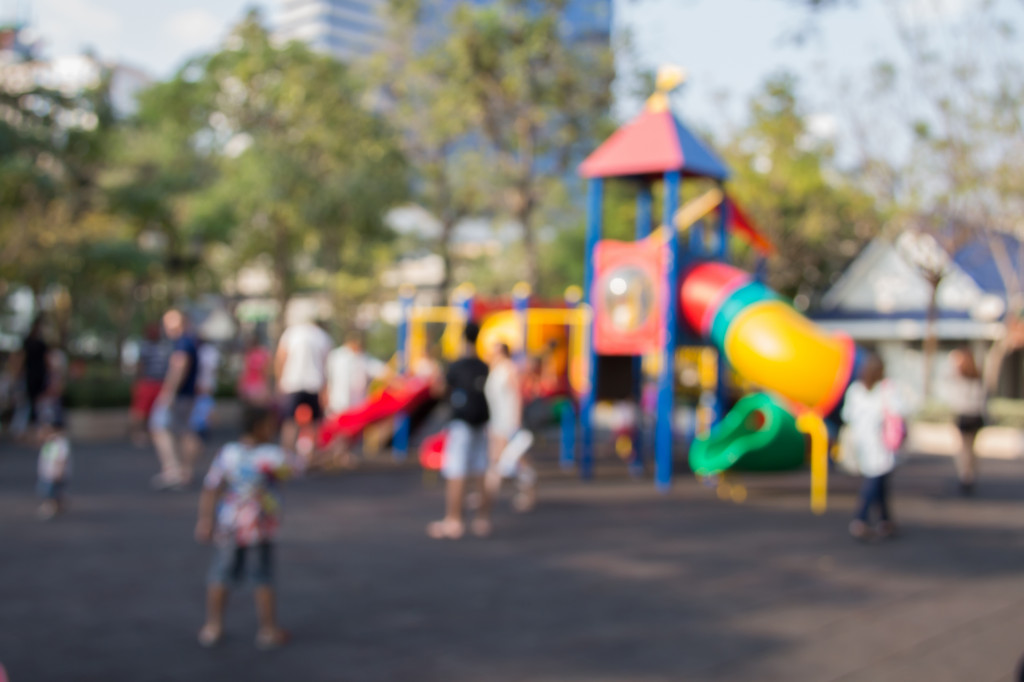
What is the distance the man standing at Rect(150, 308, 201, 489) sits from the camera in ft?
32.8

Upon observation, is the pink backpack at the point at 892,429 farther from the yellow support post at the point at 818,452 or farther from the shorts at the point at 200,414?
the shorts at the point at 200,414

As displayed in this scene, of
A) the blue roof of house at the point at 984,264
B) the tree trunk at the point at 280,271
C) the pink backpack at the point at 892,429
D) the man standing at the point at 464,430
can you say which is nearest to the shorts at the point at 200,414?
the man standing at the point at 464,430

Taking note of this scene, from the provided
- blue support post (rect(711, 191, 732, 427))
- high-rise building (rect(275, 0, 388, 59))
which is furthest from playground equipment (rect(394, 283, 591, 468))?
high-rise building (rect(275, 0, 388, 59))

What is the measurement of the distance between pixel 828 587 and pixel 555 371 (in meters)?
8.22

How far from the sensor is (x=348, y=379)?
12.8m

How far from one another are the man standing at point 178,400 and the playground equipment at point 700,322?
16.2 feet

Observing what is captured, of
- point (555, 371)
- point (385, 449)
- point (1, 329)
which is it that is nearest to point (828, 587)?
point (555, 371)

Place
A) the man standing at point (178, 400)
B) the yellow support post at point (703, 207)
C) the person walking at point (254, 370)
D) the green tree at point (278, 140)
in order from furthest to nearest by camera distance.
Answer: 1. the green tree at point (278, 140)
2. the person walking at point (254, 370)
3. the yellow support post at point (703, 207)
4. the man standing at point (178, 400)

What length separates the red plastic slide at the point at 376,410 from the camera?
492 inches

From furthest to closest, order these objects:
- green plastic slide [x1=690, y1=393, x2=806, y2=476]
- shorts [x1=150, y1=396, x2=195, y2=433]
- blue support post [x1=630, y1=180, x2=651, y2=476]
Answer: blue support post [x1=630, y1=180, x2=651, y2=476]
green plastic slide [x1=690, y1=393, x2=806, y2=476]
shorts [x1=150, y1=396, x2=195, y2=433]

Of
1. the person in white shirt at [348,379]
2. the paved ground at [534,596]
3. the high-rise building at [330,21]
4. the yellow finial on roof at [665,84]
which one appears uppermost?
the high-rise building at [330,21]

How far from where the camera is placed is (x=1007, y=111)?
19141 millimetres

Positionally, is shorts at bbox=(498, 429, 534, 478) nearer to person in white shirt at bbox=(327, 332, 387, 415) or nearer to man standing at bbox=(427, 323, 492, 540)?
man standing at bbox=(427, 323, 492, 540)

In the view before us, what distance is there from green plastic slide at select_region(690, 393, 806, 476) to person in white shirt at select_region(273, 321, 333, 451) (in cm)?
453
